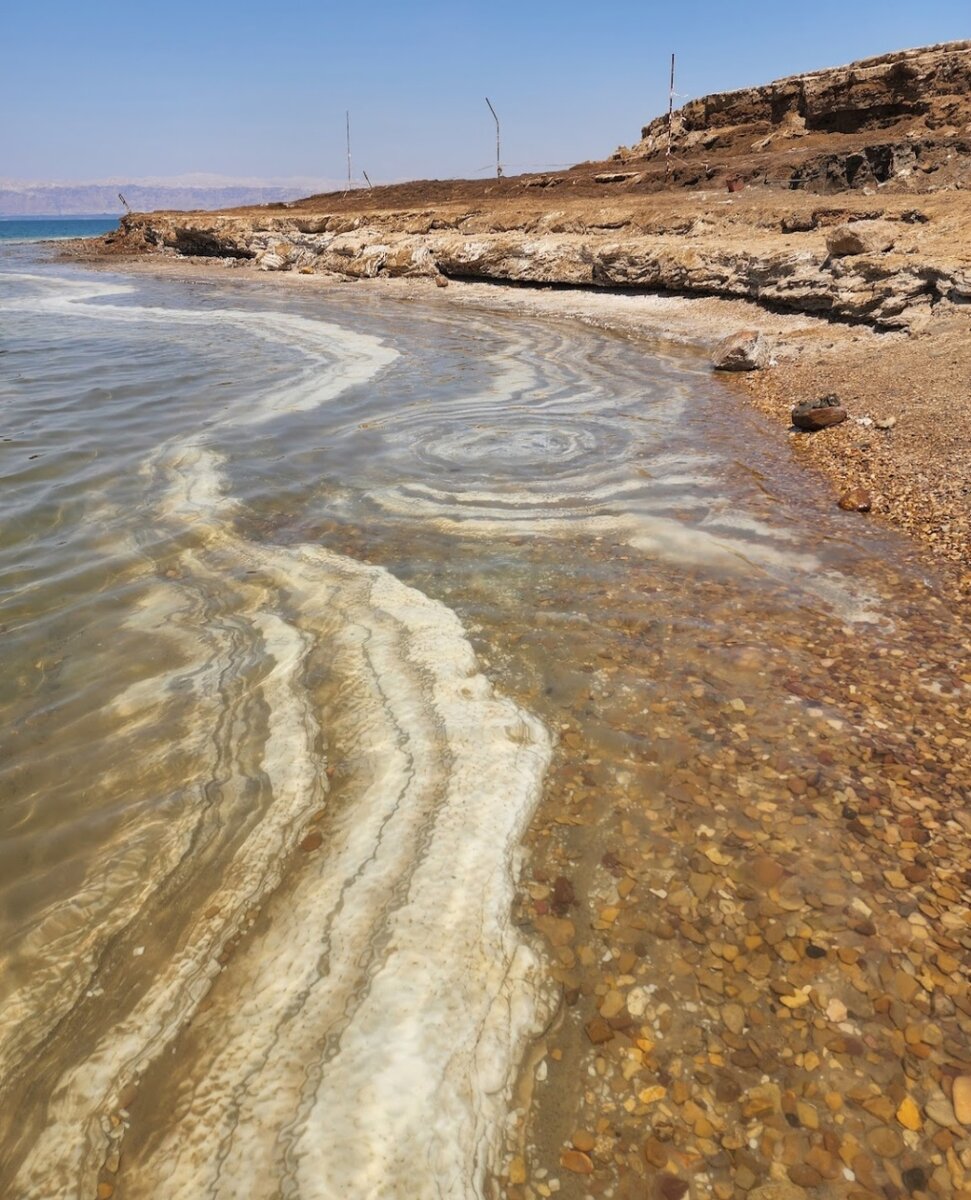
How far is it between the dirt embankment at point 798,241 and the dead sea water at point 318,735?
1.33 metres

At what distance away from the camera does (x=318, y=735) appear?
10.3 feet

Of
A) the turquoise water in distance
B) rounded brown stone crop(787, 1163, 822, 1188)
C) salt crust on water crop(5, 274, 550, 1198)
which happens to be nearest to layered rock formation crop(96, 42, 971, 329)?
salt crust on water crop(5, 274, 550, 1198)

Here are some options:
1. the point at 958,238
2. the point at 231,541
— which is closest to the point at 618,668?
the point at 231,541

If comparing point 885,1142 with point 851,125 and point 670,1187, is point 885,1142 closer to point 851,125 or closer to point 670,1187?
point 670,1187

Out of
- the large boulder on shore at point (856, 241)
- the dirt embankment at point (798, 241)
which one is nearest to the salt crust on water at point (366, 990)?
the dirt embankment at point (798, 241)

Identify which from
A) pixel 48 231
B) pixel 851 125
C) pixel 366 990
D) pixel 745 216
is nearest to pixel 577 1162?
pixel 366 990

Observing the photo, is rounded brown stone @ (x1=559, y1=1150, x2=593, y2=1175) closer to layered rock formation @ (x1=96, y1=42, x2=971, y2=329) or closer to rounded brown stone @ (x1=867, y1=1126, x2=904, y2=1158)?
rounded brown stone @ (x1=867, y1=1126, x2=904, y2=1158)

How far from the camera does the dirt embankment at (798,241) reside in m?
7.08

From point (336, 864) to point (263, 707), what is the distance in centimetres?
108

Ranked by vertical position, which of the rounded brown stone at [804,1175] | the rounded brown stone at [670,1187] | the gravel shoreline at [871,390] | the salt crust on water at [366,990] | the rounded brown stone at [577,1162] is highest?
the gravel shoreline at [871,390]

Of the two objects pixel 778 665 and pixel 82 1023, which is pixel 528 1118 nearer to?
pixel 82 1023

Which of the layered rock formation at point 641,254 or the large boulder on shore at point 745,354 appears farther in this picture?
the layered rock formation at point 641,254

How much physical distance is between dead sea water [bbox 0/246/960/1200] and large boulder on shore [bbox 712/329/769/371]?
2.96m

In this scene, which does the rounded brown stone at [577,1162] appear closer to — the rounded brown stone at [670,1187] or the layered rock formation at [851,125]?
the rounded brown stone at [670,1187]
